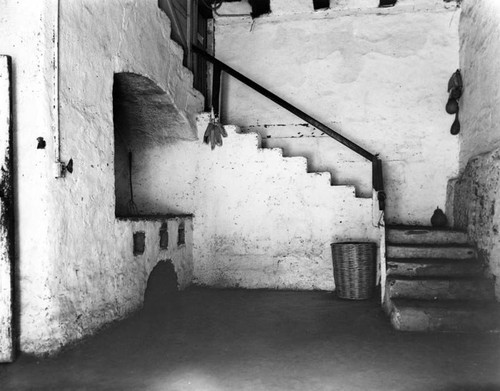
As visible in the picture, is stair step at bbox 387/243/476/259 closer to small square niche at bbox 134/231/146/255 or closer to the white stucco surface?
the white stucco surface

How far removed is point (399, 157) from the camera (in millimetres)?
5816

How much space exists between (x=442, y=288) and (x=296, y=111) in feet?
8.72

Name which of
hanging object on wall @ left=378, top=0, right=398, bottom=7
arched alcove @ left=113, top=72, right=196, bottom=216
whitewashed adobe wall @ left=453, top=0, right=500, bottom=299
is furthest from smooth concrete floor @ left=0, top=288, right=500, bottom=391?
hanging object on wall @ left=378, top=0, right=398, bottom=7

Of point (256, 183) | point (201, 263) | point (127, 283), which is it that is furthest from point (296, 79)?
point (127, 283)

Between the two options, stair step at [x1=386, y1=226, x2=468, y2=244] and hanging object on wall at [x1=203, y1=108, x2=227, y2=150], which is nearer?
stair step at [x1=386, y1=226, x2=468, y2=244]

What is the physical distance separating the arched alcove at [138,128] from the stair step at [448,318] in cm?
317

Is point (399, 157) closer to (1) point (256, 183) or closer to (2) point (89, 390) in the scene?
(1) point (256, 183)

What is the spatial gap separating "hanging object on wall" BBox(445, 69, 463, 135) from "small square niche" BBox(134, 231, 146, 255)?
4110 millimetres

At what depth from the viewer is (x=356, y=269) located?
15.2ft

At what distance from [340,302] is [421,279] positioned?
88 cm

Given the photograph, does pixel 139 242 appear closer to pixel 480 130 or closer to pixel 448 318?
pixel 448 318

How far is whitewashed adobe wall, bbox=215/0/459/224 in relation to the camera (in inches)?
226

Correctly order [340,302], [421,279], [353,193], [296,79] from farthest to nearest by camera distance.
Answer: [296,79] < [353,193] < [340,302] < [421,279]

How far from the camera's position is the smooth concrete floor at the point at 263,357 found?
2541 mm
